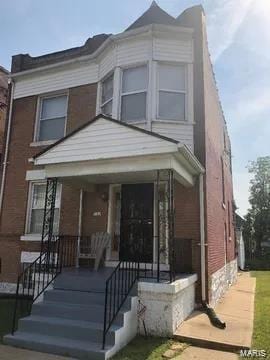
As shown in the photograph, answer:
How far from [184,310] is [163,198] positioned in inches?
131

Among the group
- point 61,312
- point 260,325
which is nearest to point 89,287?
point 61,312

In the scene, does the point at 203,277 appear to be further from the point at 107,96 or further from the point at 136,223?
the point at 107,96

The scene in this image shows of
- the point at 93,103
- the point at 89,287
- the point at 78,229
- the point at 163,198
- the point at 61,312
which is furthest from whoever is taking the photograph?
the point at 93,103

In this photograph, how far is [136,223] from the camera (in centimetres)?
1006

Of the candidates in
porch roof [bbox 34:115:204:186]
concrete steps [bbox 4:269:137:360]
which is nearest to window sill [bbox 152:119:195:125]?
porch roof [bbox 34:115:204:186]

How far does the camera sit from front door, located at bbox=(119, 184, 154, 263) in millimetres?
9820

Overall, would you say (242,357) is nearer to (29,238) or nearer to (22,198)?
(29,238)

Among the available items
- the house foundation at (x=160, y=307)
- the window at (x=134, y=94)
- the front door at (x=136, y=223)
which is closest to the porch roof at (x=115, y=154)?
the front door at (x=136, y=223)

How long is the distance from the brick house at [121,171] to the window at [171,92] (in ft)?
Answer: 0.10

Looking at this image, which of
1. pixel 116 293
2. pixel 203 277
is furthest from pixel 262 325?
pixel 116 293

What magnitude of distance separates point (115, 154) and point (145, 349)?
13.2ft

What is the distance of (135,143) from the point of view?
306 inches

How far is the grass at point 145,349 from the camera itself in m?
5.73

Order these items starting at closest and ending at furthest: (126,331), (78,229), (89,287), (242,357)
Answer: (242,357) < (126,331) < (89,287) < (78,229)
